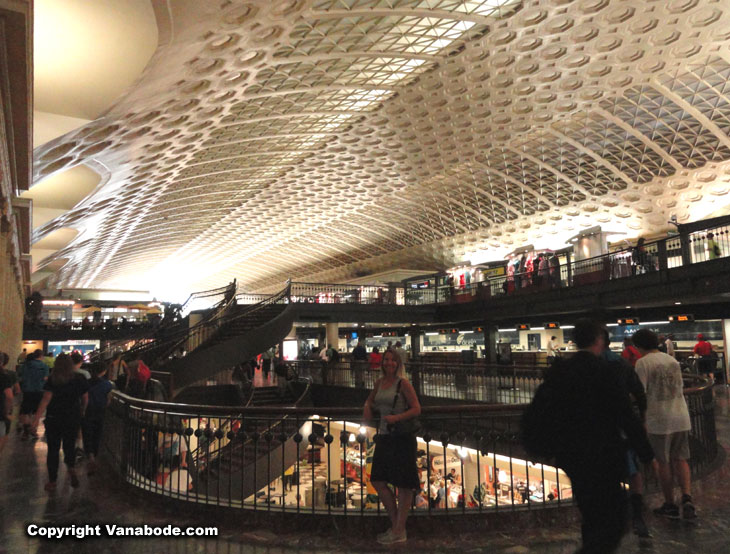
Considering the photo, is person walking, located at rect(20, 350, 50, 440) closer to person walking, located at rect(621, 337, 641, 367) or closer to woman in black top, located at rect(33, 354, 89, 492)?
woman in black top, located at rect(33, 354, 89, 492)

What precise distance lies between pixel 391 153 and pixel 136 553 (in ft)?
98.8

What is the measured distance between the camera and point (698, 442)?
6.71 m

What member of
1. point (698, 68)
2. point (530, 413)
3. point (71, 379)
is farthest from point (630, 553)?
point (698, 68)

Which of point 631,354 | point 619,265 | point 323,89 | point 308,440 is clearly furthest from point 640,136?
point 308,440

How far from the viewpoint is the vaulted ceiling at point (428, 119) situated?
17.9m

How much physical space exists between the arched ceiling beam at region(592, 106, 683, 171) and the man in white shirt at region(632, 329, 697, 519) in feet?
80.4

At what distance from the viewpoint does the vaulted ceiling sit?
1794cm

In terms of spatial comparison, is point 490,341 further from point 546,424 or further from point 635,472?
point 546,424

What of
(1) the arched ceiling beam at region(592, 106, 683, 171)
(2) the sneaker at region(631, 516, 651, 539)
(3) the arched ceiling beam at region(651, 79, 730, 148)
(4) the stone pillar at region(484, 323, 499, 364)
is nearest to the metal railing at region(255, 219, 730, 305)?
(4) the stone pillar at region(484, 323, 499, 364)

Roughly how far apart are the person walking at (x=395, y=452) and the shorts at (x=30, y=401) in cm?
878

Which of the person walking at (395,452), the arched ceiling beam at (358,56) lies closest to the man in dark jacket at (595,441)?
the person walking at (395,452)

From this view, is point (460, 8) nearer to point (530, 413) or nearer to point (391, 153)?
point (391, 153)

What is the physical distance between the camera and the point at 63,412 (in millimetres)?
6277

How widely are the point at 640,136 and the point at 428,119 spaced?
11026 mm
